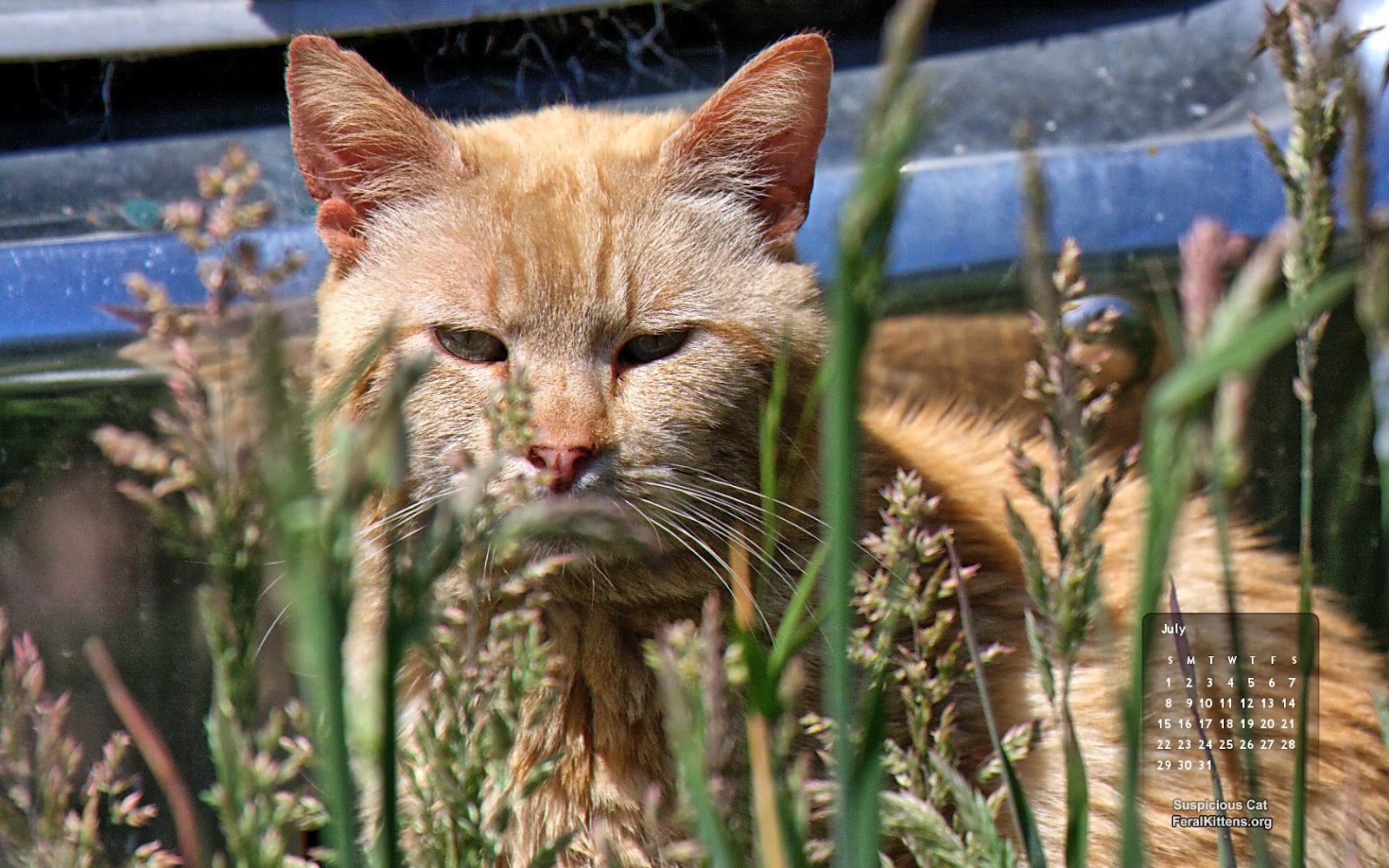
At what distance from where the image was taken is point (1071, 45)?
254cm

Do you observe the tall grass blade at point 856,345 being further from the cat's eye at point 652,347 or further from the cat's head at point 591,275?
the cat's eye at point 652,347

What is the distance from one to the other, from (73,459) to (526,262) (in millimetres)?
880

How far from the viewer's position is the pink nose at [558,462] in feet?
5.00

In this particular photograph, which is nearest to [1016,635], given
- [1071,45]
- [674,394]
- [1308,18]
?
[674,394]

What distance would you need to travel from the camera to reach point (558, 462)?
153 cm

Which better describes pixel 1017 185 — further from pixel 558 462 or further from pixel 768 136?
pixel 558 462

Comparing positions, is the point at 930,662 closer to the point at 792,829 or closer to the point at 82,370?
the point at 792,829
